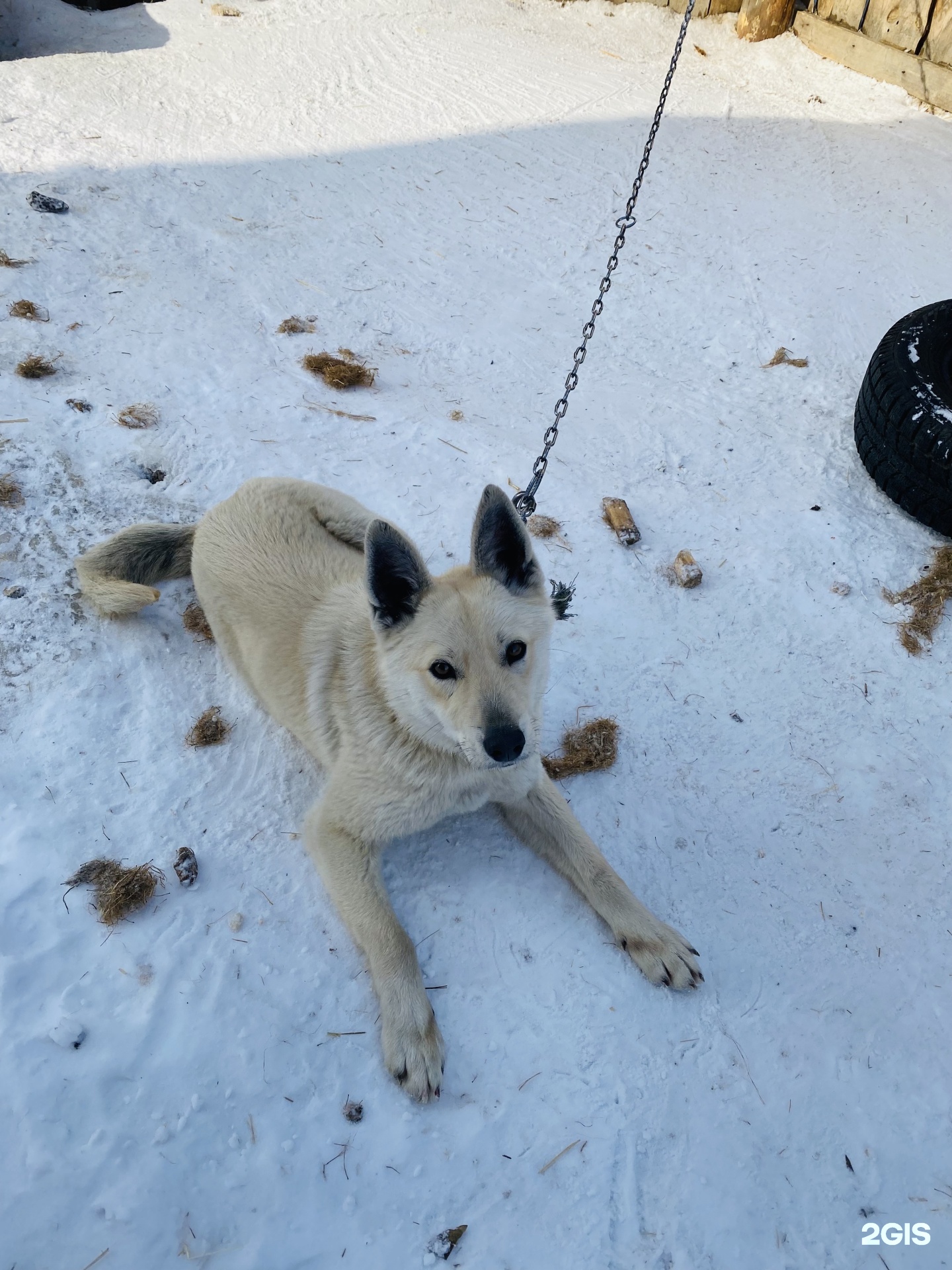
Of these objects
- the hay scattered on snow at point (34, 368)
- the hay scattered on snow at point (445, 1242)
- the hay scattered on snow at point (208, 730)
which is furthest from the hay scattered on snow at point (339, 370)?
the hay scattered on snow at point (445, 1242)

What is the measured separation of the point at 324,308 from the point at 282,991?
184 inches

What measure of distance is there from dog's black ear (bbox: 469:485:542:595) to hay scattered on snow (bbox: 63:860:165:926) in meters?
1.64

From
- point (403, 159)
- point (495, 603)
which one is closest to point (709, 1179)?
point (495, 603)

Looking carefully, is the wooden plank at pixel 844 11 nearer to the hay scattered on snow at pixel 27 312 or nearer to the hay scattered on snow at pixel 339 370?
the hay scattered on snow at pixel 339 370

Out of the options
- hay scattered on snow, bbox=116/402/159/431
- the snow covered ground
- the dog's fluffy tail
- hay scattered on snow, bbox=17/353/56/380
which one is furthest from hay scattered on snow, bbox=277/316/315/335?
the dog's fluffy tail

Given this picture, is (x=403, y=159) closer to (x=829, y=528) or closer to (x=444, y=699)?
(x=829, y=528)

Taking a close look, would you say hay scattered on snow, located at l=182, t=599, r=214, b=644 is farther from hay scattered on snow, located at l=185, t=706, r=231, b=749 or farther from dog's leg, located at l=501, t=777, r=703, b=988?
dog's leg, located at l=501, t=777, r=703, b=988

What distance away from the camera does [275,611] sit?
335 cm

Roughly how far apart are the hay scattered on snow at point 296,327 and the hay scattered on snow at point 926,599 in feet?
13.3

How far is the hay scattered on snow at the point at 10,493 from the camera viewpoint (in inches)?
162

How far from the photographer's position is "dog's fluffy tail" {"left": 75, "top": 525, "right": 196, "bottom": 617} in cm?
362

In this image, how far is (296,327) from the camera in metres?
5.57

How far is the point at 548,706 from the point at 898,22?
7.99m

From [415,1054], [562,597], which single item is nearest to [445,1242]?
[415,1054]
